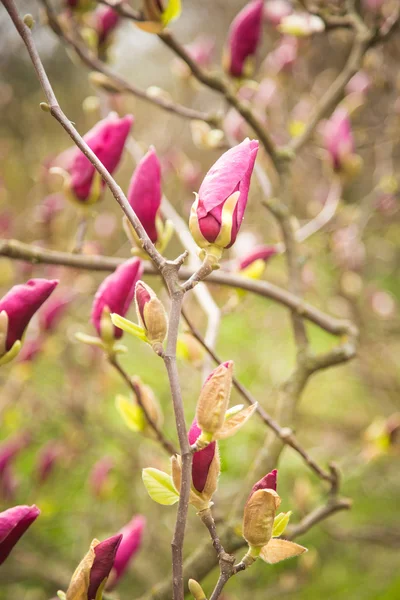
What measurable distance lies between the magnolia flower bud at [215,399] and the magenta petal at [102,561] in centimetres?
12

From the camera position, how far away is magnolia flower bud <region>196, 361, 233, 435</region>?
0.31m

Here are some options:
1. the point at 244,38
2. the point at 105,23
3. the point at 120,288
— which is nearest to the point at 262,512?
the point at 120,288

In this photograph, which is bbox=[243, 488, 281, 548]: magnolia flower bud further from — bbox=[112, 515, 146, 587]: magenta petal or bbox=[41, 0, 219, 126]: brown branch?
bbox=[41, 0, 219, 126]: brown branch

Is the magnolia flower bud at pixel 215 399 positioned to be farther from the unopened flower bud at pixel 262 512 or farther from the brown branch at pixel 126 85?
the brown branch at pixel 126 85

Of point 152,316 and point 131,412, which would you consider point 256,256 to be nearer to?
point 131,412

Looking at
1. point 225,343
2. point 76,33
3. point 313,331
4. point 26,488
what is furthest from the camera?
point 313,331

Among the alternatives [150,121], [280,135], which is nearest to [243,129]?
[280,135]

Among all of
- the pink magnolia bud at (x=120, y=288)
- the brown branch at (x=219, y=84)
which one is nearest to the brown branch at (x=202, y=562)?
the pink magnolia bud at (x=120, y=288)

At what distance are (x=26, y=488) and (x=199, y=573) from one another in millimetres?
1529

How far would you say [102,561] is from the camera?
1.19 feet

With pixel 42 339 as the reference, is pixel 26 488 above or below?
below

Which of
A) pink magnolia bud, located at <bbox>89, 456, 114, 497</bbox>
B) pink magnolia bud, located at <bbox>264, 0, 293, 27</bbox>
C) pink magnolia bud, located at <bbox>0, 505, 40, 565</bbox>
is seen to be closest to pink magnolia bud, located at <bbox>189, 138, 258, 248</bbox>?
pink magnolia bud, located at <bbox>0, 505, 40, 565</bbox>

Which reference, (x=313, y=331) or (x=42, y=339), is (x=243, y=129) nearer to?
(x=42, y=339)

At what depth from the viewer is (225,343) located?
107 inches
